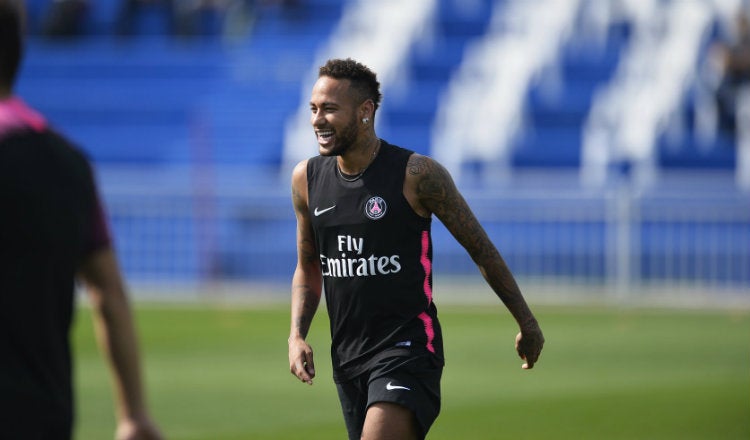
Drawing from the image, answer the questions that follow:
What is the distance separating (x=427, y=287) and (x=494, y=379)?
295 inches

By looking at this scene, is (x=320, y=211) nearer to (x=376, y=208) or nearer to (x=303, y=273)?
(x=376, y=208)

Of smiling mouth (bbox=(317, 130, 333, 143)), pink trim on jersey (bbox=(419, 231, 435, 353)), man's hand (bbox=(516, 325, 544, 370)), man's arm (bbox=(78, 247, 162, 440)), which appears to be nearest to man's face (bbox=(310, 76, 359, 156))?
smiling mouth (bbox=(317, 130, 333, 143))

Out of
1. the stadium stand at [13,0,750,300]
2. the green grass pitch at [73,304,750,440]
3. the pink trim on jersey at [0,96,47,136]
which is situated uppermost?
the pink trim on jersey at [0,96,47,136]

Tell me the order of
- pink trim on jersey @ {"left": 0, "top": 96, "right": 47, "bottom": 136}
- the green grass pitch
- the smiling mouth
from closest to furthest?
pink trim on jersey @ {"left": 0, "top": 96, "right": 47, "bottom": 136}
the smiling mouth
the green grass pitch

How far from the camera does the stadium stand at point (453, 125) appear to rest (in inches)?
891

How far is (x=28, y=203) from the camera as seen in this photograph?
3.77m

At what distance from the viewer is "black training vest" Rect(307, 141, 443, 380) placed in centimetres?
643

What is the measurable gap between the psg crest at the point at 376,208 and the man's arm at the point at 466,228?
120 millimetres

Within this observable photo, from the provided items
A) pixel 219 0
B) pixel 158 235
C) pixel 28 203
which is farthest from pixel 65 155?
→ pixel 219 0

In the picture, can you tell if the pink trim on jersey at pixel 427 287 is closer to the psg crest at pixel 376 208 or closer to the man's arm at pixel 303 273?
the psg crest at pixel 376 208

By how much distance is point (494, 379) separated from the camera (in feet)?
45.5

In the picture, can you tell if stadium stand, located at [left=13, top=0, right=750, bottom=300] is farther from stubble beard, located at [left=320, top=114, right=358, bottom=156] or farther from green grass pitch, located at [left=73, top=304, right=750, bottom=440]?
stubble beard, located at [left=320, top=114, right=358, bottom=156]

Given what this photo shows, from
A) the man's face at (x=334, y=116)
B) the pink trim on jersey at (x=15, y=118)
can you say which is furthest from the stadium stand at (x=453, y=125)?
the pink trim on jersey at (x=15, y=118)

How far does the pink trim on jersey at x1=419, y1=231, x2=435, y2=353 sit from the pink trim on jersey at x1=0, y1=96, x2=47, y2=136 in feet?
9.59
